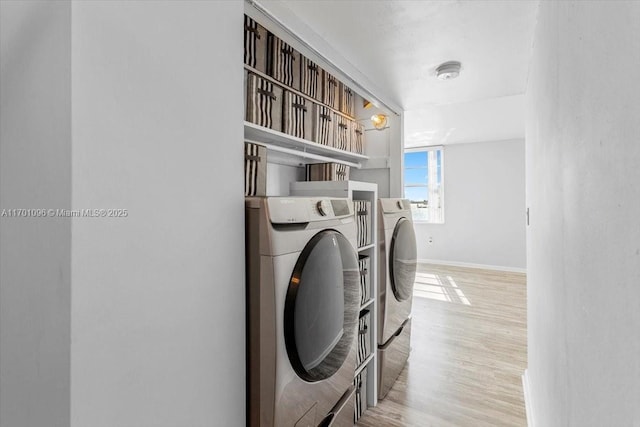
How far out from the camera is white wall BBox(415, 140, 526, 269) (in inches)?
236

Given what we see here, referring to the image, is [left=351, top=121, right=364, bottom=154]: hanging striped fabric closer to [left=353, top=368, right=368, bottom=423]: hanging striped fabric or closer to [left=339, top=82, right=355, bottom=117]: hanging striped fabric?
[left=339, top=82, right=355, bottom=117]: hanging striped fabric

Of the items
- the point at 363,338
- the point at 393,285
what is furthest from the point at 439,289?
the point at 363,338

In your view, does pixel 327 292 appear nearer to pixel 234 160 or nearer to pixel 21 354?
pixel 234 160

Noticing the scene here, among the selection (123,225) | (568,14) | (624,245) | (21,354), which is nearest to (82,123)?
(123,225)

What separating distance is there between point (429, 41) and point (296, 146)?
102 centimetres

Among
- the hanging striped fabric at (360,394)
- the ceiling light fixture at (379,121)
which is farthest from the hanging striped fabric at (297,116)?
the hanging striped fabric at (360,394)

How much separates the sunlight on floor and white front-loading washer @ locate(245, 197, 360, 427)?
11.2 ft

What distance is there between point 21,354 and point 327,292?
38.8 inches

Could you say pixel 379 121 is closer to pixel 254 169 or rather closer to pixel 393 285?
pixel 393 285

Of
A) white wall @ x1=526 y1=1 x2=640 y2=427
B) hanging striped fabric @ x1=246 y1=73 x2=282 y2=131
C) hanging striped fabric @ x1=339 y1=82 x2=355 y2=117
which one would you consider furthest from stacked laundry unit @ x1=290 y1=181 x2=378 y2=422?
white wall @ x1=526 y1=1 x2=640 y2=427

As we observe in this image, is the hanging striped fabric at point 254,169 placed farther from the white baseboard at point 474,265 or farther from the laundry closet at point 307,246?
the white baseboard at point 474,265

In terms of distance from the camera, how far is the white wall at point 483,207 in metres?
5.99

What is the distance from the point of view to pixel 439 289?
4.89m

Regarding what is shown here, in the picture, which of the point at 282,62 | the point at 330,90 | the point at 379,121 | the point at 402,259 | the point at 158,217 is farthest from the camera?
the point at 379,121
